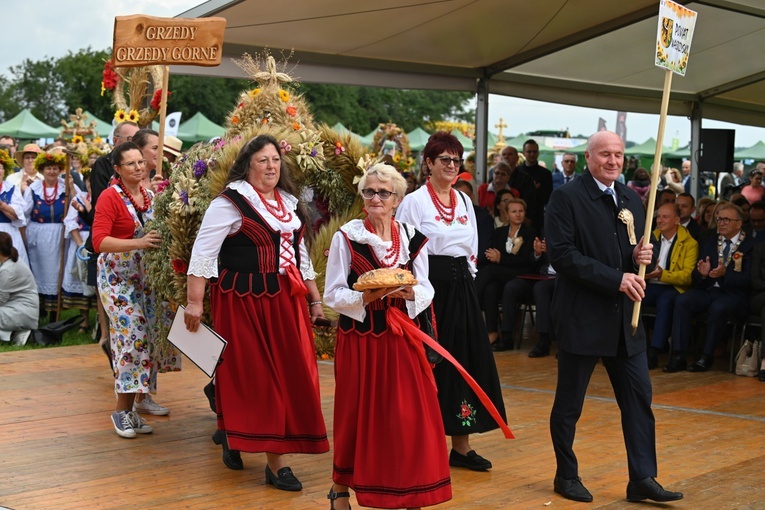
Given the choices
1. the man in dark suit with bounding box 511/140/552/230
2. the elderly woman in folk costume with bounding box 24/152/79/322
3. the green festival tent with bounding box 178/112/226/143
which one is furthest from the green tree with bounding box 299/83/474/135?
the elderly woman in folk costume with bounding box 24/152/79/322

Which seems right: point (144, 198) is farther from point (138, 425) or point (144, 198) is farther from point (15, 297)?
point (15, 297)

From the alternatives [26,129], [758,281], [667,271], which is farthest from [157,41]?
[26,129]

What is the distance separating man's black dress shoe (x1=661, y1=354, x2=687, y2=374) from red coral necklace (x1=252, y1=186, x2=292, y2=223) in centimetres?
488

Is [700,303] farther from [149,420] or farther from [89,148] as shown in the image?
[89,148]

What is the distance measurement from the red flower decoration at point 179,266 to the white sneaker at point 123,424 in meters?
1.22

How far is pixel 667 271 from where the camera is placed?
948 centimetres

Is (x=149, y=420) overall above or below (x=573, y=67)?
below

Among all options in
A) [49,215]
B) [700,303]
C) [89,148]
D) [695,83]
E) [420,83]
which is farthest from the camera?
[695,83]

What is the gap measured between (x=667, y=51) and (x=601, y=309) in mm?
1348

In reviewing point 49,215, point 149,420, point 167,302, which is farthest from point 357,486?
point 49,215

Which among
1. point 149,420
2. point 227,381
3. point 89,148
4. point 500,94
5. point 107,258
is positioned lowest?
point 149,420

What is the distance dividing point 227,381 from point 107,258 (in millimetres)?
1520

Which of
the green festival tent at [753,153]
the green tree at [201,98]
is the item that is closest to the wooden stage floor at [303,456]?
the green festival tent at [753,153]

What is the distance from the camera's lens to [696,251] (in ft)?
31.1
